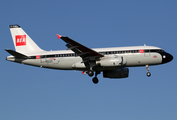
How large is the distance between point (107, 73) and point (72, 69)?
613cm

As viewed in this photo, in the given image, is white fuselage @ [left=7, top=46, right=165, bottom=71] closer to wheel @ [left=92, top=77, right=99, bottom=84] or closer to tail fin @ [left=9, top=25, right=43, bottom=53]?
tail fin @ [left=9, top=25, right=43, bottom=53]

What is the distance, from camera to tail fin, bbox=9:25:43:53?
5101cm

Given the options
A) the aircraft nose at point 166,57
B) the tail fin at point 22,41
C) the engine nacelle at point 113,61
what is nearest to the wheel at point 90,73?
the engine nacelle at point 113,61

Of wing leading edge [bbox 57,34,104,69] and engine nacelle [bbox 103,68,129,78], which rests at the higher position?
wing leading edge [bbox 57,34,104,69]

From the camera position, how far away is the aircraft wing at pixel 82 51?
42.4m

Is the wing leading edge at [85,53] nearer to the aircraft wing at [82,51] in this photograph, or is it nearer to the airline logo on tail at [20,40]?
the aircraft wing at [82,51]

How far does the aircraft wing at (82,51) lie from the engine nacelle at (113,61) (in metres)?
1.09

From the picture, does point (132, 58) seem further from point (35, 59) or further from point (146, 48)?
point (35, 59)

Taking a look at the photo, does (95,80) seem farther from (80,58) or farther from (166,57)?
(166,57)

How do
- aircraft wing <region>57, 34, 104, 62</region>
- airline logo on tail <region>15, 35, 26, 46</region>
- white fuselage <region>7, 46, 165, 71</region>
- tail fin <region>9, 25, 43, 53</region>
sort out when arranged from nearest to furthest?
aircraft wing <region>57, 34, 104, 62</region> < white fuselage <region>7, 46, 165, 71</region> < tail fin <region>9, 25, 43, 53</region> < airline logo on tail <region>15, 35, 26, 46</region>

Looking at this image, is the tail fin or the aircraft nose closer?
the aircraft nose

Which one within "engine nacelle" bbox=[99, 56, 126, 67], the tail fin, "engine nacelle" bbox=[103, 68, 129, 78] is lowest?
"engine nacelle" bbox=[103, 68, 129, 78]

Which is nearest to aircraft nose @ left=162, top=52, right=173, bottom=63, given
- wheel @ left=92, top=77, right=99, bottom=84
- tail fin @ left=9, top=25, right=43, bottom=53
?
wheel @ left=92, top=77, right=99, bottom=84

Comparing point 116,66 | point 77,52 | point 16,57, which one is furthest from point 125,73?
point 16,57
